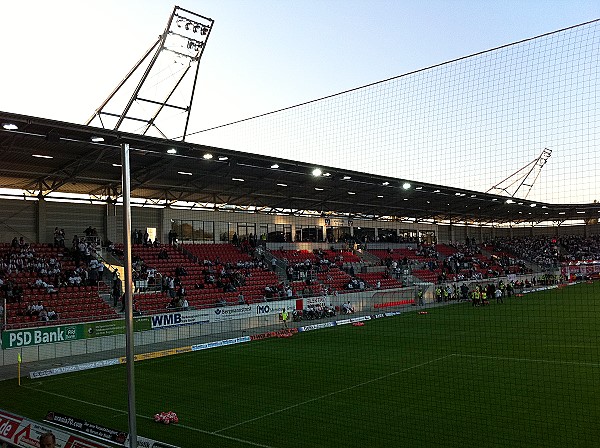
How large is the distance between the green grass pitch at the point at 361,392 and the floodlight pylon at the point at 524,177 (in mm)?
4751

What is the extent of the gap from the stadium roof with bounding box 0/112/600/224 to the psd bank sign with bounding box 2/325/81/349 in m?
6.20

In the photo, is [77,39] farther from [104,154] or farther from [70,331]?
[70,331]

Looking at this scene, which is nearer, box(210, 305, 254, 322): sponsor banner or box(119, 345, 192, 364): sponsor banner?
box(119, 345, 192, 364): sponsor banner

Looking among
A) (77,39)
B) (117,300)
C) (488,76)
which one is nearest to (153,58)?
(77,39)

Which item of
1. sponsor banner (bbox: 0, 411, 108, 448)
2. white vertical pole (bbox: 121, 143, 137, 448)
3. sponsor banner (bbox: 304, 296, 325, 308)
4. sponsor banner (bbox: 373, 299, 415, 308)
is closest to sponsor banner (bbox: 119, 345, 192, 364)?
sponsor banner (bbox: 304, 296, 325, 308)

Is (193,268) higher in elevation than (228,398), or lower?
higher

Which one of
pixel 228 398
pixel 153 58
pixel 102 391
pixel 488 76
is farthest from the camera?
pixel 153 58

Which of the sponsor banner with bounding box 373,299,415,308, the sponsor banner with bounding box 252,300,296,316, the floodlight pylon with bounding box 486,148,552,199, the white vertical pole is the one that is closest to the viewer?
the white vertical pole

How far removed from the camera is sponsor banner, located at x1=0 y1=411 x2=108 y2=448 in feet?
25.3

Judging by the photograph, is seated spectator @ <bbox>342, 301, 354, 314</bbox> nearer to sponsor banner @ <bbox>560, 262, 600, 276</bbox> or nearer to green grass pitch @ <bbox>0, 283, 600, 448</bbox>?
green grass pitch @ <bbox>0, 283, 600, 448</bbox>

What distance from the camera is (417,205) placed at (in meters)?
32.8

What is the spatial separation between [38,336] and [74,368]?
5.53 ft

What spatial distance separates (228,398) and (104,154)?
1268 centimetres

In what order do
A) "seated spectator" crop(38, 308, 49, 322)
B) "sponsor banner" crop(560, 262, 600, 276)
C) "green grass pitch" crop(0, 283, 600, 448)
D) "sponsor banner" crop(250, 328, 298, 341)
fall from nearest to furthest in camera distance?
1. "green grass pitch" crop(0, 283, 600, 448)
2. "seated spectator" crop(38, 308, 49, 322)
3. "sponsor banner" crop(250, 328, 298, 341)
4. "sponsor banner" crop(560, 262, 600, 276)
